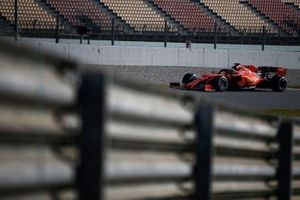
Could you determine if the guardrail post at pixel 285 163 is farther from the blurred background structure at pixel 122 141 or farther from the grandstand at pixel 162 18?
the grandstand at pixel 162 18

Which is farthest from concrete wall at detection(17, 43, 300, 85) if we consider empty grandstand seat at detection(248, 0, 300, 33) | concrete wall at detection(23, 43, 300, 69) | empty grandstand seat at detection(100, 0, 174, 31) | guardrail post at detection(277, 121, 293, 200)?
guardrail post at detection(277, 121, 293, 200)

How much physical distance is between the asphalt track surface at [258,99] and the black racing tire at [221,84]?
0.23 metres

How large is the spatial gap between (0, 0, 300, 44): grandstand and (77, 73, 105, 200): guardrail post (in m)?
26.0

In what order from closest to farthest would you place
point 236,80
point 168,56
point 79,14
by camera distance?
1. point 236,80
2. point 168,56
3. point 79,14

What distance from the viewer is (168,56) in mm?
28953

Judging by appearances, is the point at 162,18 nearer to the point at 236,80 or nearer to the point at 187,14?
the point at 187,14

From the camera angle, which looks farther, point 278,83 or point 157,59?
point 157,59

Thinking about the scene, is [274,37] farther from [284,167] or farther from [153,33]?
[284,167]

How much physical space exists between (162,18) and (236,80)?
11.4m

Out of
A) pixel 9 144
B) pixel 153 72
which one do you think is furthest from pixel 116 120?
pixel 153 72

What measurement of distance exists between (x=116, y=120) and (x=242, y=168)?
1503 millimetres

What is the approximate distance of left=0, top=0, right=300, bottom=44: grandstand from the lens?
30516 mm

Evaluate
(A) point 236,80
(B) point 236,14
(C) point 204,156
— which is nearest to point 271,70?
(A) point 236,80

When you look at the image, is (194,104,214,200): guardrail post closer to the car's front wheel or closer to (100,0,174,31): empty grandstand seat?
→ the car's front wheel
